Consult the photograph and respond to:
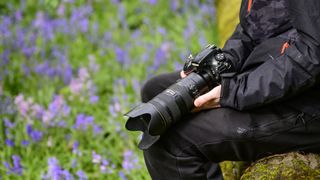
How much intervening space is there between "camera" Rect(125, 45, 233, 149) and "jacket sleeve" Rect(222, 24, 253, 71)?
0.18 metres

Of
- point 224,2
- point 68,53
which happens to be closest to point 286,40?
point 224,2

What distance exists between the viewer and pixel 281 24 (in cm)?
276

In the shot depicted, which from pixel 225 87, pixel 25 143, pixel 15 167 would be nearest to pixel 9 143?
pixel 25 143

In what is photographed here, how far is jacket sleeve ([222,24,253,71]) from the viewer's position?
2.93m

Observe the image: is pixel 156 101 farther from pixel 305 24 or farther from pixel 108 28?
pixel 108 28

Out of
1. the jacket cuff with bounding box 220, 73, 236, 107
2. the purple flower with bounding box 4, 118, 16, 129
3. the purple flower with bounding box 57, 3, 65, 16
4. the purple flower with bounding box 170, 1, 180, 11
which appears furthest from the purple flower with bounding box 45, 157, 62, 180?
the purple flower with bounding box 170, 1, 180, 11

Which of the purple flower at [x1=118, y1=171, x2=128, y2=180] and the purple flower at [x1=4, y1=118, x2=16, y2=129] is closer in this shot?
the purple flower at [x1=118, y1=171, x2=128, y2=180]

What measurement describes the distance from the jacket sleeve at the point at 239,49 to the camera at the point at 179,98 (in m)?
0.18

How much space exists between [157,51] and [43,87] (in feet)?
3.76

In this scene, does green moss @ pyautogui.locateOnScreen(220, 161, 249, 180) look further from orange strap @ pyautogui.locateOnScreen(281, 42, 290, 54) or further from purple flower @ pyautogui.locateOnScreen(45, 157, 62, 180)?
purple flower @ pyautogui.locateOnScreen(45, 157, 62, 180)

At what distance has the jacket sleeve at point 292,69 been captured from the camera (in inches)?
91.9

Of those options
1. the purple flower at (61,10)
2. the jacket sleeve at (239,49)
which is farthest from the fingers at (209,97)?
the purple flower at (61,10)

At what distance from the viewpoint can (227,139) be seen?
2.55 metres

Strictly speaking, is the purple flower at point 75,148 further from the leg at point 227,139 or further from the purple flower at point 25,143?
the leg at point 227,139
